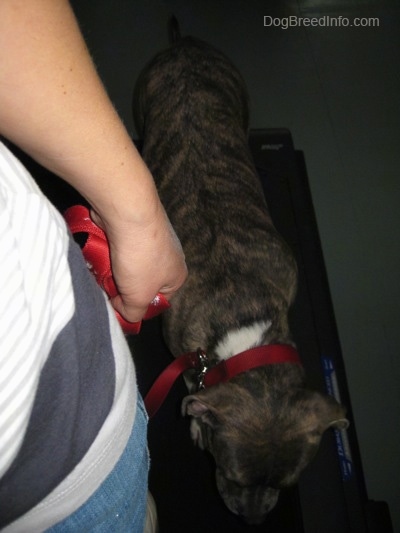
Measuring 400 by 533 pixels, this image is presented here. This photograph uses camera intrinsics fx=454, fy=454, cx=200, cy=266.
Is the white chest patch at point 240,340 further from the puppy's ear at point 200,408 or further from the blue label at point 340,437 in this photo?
the blue label at point 340,437

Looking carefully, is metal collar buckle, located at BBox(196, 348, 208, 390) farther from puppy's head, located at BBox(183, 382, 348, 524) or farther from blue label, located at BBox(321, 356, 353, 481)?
blue label, located at BBox(321, 356, 353, 481)

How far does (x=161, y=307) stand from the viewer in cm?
118

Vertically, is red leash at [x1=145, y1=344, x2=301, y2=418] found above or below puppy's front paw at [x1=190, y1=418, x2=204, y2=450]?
above

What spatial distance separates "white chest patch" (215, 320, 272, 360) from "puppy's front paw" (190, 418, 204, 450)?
43 cm

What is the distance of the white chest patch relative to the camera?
1461mm

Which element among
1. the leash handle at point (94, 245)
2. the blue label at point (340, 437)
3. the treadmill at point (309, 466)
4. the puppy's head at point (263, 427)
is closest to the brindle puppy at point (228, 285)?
the puppy's head at point (263, 427)

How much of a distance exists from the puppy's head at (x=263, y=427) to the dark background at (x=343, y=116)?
85 cm

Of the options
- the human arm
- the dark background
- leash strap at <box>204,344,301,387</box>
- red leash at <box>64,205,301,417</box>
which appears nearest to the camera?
the human arm

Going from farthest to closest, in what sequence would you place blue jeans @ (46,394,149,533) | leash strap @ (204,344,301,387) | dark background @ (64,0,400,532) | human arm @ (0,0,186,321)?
dark background @ (64,0,400,532) < leash strap @ (204,344,301,387) < blue jeans @ (46,394,149,533) < human arm @ (0,0,186,321)

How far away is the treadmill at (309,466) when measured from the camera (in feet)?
5.37

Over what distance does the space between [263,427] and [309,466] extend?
52 centimetres

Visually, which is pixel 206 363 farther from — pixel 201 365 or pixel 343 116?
pixel 343 116

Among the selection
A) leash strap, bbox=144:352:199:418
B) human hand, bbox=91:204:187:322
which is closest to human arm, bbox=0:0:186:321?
human hand, bbox=91:204:187:322

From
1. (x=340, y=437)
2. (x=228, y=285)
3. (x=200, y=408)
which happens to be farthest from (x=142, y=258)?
(x=340, y=437)
